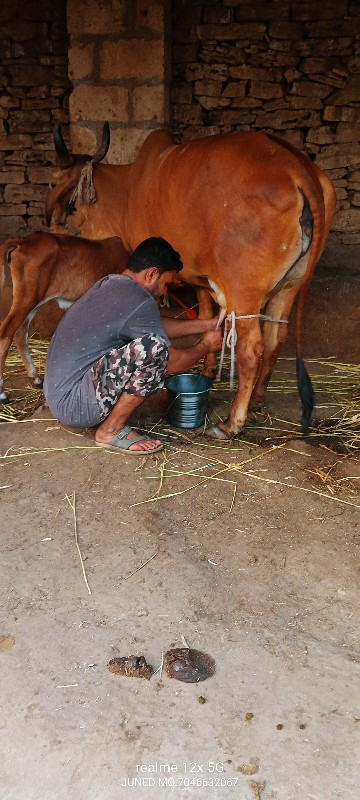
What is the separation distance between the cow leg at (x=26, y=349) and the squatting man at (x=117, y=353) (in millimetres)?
1039

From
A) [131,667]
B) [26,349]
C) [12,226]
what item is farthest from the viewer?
[12,226]

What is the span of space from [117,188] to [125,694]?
4.09 metres

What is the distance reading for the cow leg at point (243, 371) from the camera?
399cm

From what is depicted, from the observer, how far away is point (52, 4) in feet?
23.0

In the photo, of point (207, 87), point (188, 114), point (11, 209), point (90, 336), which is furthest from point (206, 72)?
point (90, 336)

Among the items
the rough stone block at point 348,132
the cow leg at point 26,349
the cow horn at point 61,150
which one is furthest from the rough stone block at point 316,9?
the cow leg at point 26,349

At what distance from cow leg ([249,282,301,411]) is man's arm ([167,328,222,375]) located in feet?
1.78

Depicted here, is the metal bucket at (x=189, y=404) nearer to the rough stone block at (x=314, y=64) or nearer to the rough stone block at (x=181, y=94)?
the rough stone block at (x=181, y=94)

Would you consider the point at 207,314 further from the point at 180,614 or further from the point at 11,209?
the point at 11,209

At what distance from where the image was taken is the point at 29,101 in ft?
24.2

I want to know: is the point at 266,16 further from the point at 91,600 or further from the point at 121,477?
the point at 91,600

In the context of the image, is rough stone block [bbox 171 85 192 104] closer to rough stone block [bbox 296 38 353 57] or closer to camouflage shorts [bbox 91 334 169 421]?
rough stone block [bbox 296 38 353 57]

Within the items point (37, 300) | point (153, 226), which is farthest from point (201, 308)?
point (37, 300)

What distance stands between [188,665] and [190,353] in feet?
6.42
